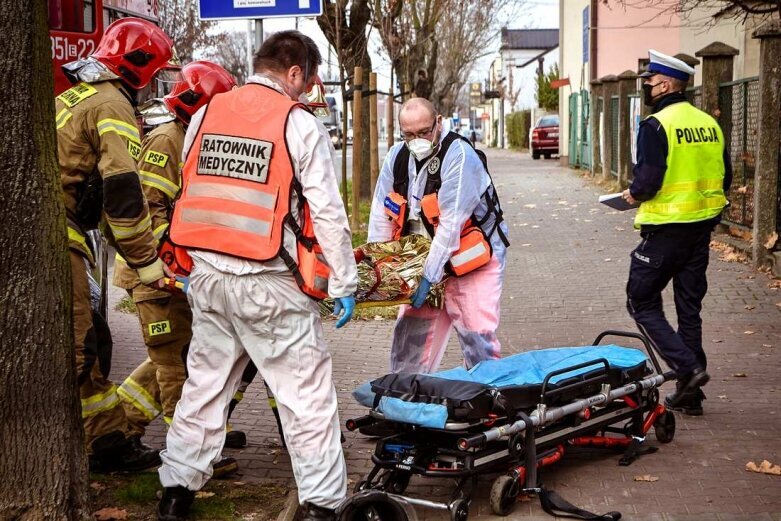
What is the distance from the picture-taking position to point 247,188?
4352mm

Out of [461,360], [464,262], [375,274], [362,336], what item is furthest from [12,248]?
[362,336]

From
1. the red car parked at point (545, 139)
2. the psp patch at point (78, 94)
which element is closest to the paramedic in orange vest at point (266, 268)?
the psp patch at point (78, 94)

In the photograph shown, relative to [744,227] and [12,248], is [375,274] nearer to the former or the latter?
[12,248]

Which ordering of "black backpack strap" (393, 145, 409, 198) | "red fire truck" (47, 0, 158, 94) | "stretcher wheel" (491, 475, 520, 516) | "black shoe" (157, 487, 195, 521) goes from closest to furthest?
"black shoe" (157, 487, 195, 521) < "stretcher wheel" (491, 475, 520, 516) < "black backpack strap" (393, 145, 409, 198) < "red fire truck" (47, 0, 158, 94)

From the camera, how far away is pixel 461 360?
8.07m

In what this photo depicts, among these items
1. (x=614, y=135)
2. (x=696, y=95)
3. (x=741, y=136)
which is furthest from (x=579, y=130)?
(x=741, y=136)

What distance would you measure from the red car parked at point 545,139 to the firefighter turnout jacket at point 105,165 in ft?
124

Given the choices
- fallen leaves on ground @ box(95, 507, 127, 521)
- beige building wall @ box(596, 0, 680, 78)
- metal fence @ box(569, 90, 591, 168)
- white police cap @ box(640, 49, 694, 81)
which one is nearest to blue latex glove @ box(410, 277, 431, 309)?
fallen leaves on ground @ box(95, 507, 127, 521)

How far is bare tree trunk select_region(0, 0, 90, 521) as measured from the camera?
3896mm

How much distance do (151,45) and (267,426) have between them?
2319mm

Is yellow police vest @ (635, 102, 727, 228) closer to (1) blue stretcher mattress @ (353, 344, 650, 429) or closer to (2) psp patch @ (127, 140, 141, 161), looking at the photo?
→ (1) blue stretcher mattress @ (353, 344, 650, 429)

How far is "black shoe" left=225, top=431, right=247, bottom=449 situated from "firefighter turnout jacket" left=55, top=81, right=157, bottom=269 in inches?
51.0

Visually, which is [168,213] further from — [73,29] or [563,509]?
[73,29]

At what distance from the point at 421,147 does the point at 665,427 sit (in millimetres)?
1983
